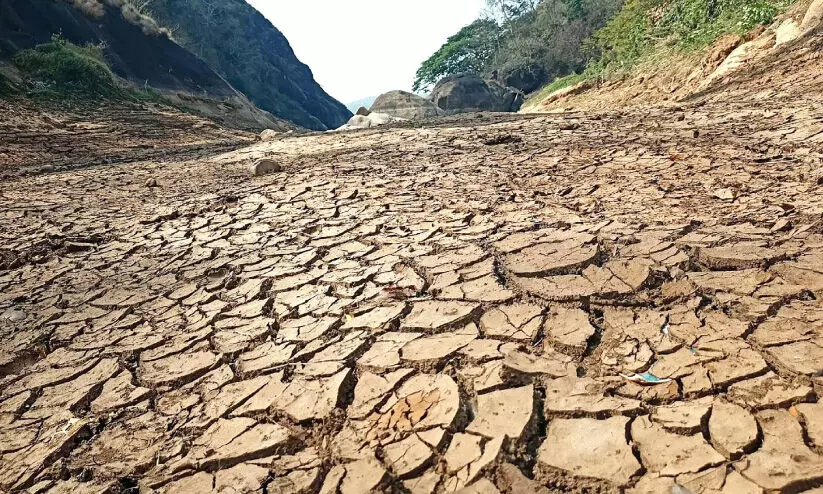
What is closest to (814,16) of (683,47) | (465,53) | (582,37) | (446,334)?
(683,47)

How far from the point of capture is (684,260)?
181 centimetres

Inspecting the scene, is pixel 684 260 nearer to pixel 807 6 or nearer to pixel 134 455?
pixel 134 455

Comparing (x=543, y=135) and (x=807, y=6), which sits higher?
(x=807, y=6)

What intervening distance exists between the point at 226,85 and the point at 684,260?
19.6 metres

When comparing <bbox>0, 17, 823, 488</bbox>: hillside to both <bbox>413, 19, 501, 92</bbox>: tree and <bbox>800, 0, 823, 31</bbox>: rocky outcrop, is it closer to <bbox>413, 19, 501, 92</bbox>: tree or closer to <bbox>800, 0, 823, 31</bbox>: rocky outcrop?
<bbox>800, 0, 823, 31</bbox>: rocky outcrop

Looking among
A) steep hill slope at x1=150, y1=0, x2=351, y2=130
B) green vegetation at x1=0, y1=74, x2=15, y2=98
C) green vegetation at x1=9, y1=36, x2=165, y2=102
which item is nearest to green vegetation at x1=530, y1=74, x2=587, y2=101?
green vegetation at x1=9, y1=36, x2=165, y2=102

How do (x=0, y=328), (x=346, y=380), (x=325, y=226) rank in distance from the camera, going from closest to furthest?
1. (x=346, y=380)
2. (x=0, y=328)
3. (x=325, y=226)

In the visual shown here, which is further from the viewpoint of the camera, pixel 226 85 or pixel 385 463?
pixel 226 85

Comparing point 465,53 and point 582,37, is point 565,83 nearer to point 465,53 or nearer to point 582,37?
point 582,37

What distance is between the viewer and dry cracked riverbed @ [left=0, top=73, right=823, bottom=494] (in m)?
1.10

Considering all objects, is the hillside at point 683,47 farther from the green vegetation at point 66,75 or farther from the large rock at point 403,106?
the green vegetation at point 66,75

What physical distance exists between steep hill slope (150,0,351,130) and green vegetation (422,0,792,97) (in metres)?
9.07

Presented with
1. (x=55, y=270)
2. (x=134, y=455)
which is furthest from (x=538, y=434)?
(x=55, y=270)

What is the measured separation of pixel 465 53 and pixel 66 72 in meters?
26.0
